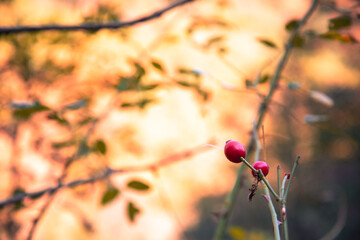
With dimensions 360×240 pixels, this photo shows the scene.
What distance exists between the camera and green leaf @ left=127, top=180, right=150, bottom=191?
0.65 m

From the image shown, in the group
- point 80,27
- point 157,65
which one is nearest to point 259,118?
point 157,65

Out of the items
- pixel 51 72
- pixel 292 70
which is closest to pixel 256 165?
pixel 51 72

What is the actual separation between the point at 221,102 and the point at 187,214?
144 cm

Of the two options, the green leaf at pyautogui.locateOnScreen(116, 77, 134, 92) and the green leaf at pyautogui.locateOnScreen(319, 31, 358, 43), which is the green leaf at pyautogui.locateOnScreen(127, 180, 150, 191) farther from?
the green leaf at pyautogui.locateOnScreen(319, 31, 358, 43)

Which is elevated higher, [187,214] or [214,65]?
[214,65]

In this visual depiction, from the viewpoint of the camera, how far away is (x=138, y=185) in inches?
25.7

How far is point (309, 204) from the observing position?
3.45 meters

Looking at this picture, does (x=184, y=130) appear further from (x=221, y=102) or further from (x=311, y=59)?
(x=311, y=59)

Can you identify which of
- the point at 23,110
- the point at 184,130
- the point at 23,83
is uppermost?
the point at 23,110

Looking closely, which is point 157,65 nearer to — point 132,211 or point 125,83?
point 125,83

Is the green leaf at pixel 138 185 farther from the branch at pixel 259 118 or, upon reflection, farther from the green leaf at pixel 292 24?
the green leaf at pixel 292 24

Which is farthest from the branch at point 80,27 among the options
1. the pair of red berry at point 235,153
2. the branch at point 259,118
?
the pair of red berry at point 235,153

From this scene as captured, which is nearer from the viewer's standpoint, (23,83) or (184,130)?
(23,83)

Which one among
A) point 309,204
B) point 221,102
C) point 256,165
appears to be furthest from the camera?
point 309,204
